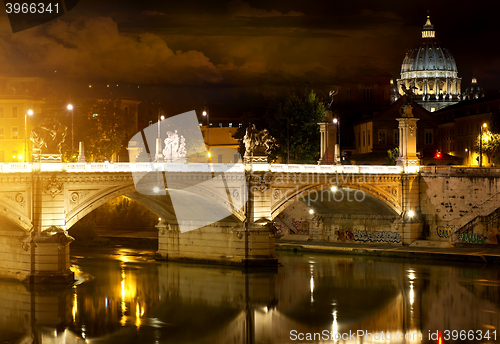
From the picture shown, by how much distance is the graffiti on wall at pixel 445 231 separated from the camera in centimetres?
5678

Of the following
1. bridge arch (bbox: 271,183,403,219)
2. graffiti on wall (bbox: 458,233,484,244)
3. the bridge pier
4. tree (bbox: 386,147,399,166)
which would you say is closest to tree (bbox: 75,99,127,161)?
the bridge pier

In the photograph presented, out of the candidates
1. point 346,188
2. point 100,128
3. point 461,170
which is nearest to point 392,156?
point 461,170

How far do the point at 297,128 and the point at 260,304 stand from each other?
1261 inches

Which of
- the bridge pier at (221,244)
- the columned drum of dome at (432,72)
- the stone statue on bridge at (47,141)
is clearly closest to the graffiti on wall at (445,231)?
the bridge pier at (221,244)

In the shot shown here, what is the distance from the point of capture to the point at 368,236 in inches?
2397

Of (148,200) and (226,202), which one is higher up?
(148,200)

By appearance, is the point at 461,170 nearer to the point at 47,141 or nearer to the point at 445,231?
the point at 445,231

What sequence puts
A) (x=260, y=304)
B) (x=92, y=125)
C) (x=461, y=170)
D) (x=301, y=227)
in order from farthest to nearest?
(x=92, y=125) → (x=301, y=227) → (x=461, y=170) → (x=260, y=304)

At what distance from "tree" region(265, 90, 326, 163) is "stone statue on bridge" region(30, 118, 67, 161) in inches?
1203

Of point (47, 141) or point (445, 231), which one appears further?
point (445, 231)

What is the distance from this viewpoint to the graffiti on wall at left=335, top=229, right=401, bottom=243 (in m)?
59.0

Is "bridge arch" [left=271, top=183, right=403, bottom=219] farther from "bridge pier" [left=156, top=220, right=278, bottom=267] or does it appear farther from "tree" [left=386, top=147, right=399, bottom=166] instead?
"tree" [left=386, top=147, right=399, bottom=166]

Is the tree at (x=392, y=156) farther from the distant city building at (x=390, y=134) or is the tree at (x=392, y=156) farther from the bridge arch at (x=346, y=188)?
the bridge arch at (x=346, y=188)

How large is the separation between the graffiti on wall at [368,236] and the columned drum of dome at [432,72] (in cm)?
10167
